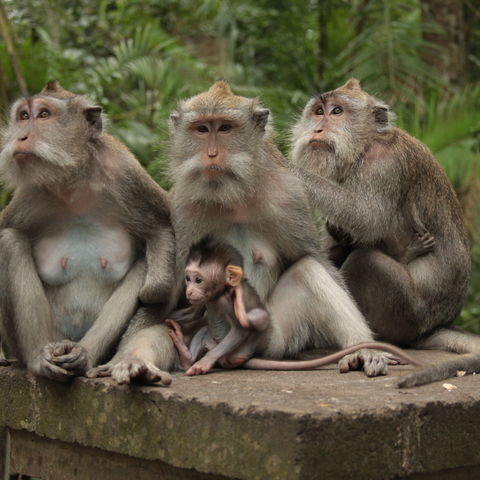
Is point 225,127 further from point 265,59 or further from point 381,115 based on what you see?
point 265,59

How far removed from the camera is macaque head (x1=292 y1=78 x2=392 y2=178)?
5594 millimetres

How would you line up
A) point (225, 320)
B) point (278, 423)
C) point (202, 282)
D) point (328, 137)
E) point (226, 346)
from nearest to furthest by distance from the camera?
point (278, 423) < point (202, 282) < point (226, 346) < point (225, 320) < point (328, 137)

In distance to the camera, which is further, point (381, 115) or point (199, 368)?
point (381, 115)

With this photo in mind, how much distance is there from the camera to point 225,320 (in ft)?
15.4

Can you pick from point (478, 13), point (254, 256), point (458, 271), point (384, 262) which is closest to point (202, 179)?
point (254, 256)

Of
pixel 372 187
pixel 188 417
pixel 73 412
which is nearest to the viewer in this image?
pixel 188 417

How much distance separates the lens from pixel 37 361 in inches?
174

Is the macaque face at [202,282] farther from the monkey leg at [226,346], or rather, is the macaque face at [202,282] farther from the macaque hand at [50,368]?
the macaque hand at [50,368]

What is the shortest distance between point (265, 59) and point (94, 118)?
7236 mm

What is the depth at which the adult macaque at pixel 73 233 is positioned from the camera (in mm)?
4652

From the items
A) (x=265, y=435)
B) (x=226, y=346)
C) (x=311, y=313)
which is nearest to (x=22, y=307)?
(x=226, y=346)

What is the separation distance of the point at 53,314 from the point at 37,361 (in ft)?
1.67

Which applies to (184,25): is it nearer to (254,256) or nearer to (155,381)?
(254,256)

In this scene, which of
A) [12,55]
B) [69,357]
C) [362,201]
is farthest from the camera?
[12,55]
